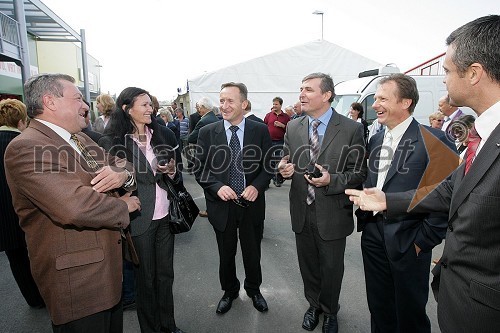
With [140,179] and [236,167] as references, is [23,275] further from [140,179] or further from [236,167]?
[236,167]

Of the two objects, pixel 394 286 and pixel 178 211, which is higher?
pixel 178 211

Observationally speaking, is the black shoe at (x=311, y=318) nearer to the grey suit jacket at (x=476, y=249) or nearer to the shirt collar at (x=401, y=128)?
the grey suit jacket at (x=476, y=249)

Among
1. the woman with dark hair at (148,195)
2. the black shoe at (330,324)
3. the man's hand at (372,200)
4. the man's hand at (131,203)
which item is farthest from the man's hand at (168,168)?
the black shoe at (330,324)

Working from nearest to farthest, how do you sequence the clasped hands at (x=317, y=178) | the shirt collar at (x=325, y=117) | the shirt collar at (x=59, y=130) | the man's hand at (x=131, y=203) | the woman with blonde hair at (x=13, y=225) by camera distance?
the shirt collar at (x=59, y=130) < the man's hand at (x=131, y=203) < the clasped hands at (x=317, y=178) < the shirt collar at (x=325, y=117) < the woman with blonde hair at (x=13, y=225)

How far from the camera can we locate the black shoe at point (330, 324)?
269cm

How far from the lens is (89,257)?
5.50 feet

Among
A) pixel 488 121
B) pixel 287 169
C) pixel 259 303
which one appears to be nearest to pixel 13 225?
pixel 259 303

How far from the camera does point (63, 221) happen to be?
1524mm

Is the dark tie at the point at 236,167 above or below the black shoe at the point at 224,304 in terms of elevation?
above

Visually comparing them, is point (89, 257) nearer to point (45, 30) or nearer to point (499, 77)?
point (499, 77)

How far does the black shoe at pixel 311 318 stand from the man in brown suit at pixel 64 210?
5.84 ft

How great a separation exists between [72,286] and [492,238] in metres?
2.08

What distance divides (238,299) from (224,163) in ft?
5.07

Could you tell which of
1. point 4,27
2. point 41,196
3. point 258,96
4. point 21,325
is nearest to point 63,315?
point 41,196
